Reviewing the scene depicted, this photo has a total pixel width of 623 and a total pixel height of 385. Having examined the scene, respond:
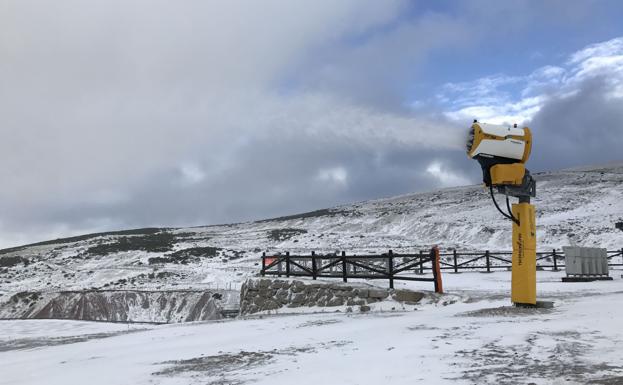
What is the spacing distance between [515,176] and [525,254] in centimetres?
158

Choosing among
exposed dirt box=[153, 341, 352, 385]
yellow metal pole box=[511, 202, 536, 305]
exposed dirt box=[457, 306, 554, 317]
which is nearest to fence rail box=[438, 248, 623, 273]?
yellow metal pole box=[511, 202, 536, 305]

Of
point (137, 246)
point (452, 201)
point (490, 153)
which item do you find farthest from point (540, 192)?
point (490, 153)

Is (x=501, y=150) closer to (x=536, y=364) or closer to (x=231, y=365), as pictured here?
(x=536, y=364)

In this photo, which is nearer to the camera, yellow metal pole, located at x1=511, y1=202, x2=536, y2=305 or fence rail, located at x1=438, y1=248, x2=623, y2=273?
yellow metal pole, located at x1=511, y1=202, x2=536, y2=305

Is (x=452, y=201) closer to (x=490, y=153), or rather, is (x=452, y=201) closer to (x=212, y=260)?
(x=212, y=260)

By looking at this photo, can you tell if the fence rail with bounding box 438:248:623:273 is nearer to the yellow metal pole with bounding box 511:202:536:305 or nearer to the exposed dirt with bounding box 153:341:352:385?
the yellow metal pole with bounding box 511:202:536:305

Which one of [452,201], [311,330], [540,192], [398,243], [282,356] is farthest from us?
[452,201]

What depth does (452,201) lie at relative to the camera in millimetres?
75375

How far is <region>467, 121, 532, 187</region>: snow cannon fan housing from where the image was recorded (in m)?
10.3

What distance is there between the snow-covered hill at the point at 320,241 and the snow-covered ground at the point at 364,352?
18619 millimetres

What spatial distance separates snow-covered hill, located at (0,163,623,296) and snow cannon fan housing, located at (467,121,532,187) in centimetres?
2029

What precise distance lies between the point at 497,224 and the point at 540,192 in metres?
21.3

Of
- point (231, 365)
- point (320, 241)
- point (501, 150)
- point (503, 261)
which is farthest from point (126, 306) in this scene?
point (320, 241)

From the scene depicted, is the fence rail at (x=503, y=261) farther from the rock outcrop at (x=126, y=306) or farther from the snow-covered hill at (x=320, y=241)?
the rock outcrop at (x=126, y=306)
